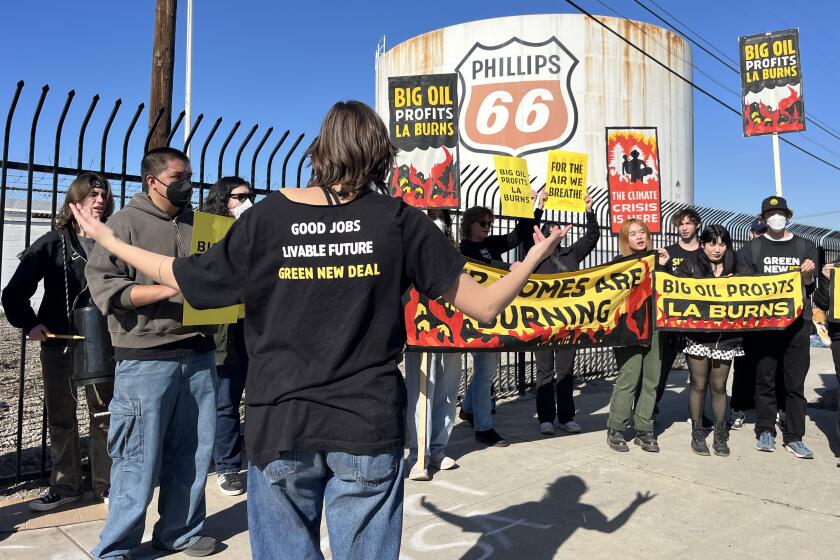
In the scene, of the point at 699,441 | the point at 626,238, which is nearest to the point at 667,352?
the point at 699,441

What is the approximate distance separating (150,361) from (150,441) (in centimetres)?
38

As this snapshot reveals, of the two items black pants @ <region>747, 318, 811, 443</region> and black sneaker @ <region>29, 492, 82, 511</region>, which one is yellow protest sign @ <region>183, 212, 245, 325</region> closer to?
black sneaker @ <region>29, 492, 82, 511</region>

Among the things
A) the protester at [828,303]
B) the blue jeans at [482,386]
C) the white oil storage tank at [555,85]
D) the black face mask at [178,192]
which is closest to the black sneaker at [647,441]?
the blue jeans at [482,386]

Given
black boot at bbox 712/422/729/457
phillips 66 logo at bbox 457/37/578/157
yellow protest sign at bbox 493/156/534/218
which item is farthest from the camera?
phillips 66 logo at bbox 457/37/578/157

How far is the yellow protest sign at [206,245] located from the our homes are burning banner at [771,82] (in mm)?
9880

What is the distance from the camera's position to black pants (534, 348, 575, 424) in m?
6.37

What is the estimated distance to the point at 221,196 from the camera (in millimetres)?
4801

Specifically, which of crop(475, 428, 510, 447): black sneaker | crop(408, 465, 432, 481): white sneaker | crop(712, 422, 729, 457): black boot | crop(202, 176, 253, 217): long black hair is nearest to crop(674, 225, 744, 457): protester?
crop(712, 422, 729, 457): black boot

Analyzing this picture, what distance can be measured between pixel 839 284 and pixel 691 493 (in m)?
2.15

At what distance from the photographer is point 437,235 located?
1.97 m

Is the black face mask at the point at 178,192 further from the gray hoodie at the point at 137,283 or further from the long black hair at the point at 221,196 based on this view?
the long black hair at the point at 221,196

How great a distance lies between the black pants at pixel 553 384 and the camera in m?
6.37

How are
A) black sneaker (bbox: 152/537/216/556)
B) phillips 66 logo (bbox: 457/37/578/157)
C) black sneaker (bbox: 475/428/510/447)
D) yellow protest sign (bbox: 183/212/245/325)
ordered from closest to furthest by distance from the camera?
1. yellow protest sign (bbox: 183/212/245/325)
2. black sneaker (bbox: 152/537/216/556)
3. black sneaker (bbox: 475/428/510/447)
4. phillips 66 logo (bbox: 457/37/578/157)

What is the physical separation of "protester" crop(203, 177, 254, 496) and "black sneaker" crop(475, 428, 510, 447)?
6.97ft
